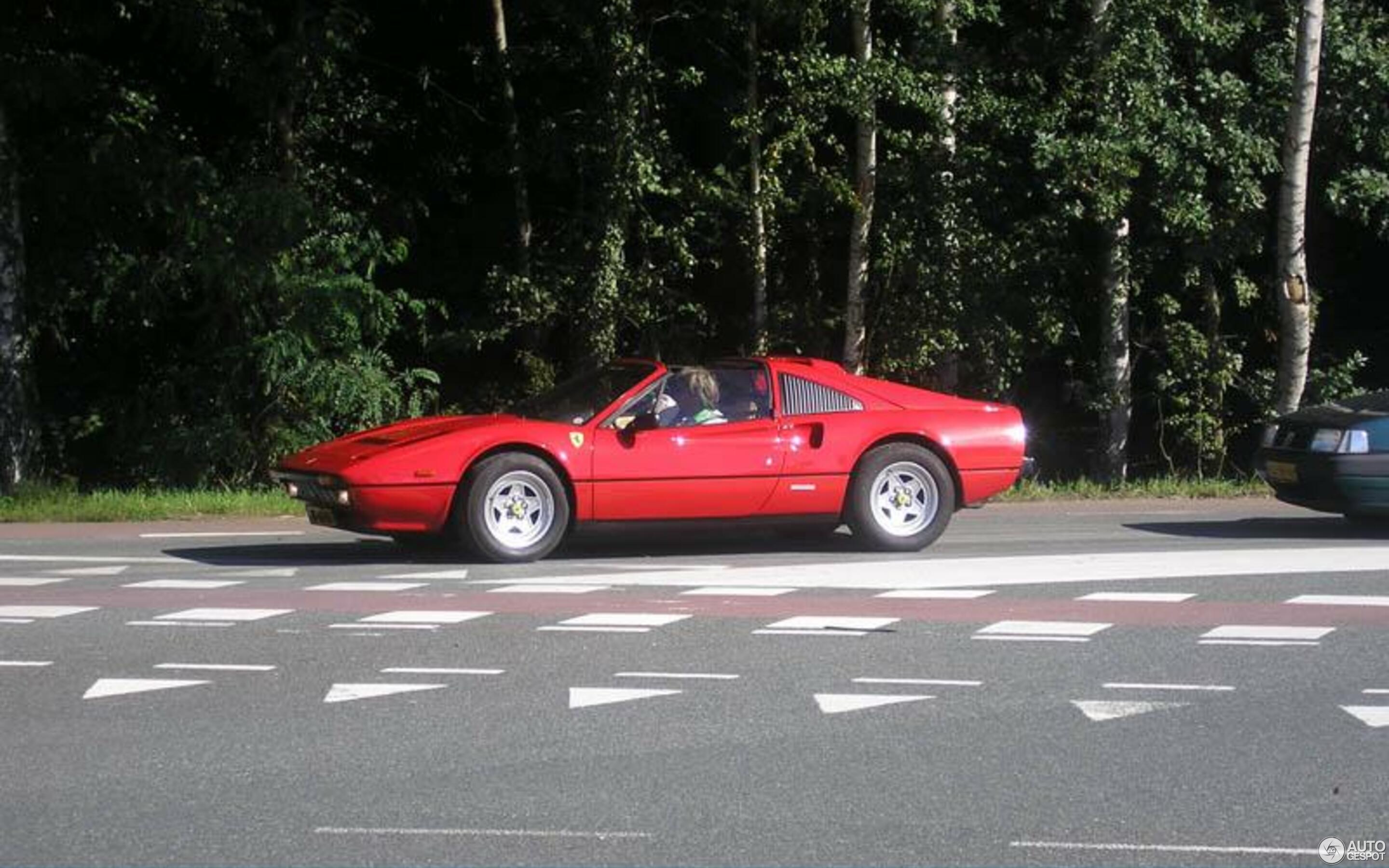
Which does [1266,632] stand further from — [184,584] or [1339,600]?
[184,584]

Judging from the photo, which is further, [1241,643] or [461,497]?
[461,497]

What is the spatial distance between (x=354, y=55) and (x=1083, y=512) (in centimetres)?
1041

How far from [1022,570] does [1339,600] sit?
2.07 meters

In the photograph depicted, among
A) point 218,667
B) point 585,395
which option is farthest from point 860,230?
point 218,667

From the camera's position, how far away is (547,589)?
1137cm

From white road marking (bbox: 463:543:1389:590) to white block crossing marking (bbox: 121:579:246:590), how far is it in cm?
159

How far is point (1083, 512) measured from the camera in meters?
17.0

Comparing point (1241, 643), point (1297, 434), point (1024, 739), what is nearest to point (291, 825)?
point (1024, 739)

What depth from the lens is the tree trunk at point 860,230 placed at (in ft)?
71.8

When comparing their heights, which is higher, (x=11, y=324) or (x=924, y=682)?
(x=11, y=324)

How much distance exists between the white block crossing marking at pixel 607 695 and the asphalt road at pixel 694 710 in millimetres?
28

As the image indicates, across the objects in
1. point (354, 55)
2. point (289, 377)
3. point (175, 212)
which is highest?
point (354, 55)

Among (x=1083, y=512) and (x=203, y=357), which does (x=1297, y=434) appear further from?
(x=203, y=357)

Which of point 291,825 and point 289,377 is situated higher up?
point 289,377
